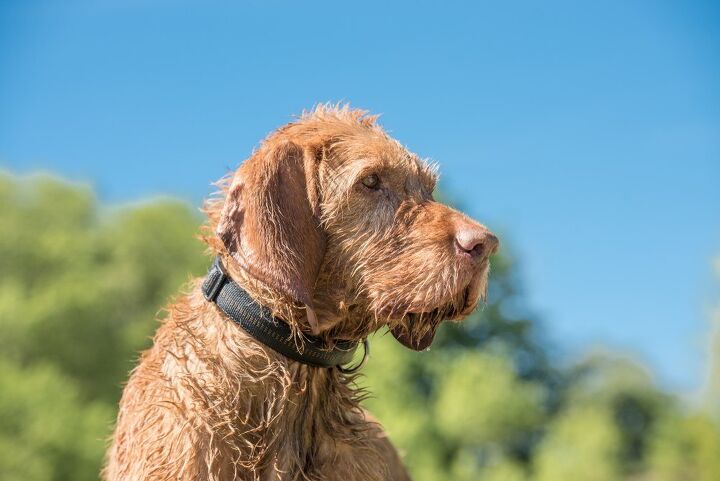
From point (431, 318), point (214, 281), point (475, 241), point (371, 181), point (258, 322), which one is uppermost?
point (371, 181)

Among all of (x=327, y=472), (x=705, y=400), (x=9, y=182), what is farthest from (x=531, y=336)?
(x=327, y=472)

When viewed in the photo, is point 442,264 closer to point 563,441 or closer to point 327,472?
point 327,472

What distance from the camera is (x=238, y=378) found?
4039 mm

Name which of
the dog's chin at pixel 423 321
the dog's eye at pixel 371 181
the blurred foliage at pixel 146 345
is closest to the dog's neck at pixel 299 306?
the dog's chin at pixel 423 321

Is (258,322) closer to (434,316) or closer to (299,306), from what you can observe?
(299,306)

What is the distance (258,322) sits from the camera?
→ 13.2 feet

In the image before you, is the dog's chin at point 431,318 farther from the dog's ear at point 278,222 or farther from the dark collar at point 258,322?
the dog's ear at point 278,222

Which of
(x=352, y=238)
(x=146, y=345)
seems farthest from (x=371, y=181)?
(x=146, y=345)

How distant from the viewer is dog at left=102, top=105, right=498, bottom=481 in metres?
3.93

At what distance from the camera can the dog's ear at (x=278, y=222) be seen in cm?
380

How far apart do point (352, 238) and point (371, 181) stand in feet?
1.13

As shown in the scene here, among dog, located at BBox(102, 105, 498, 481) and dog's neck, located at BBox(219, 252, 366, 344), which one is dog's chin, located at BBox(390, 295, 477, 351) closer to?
dog, located at BBox(102, 105, 498, 481)

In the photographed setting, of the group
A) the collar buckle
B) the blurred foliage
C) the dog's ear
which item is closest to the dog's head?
the dog's ear

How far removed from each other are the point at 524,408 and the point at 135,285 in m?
21.3
